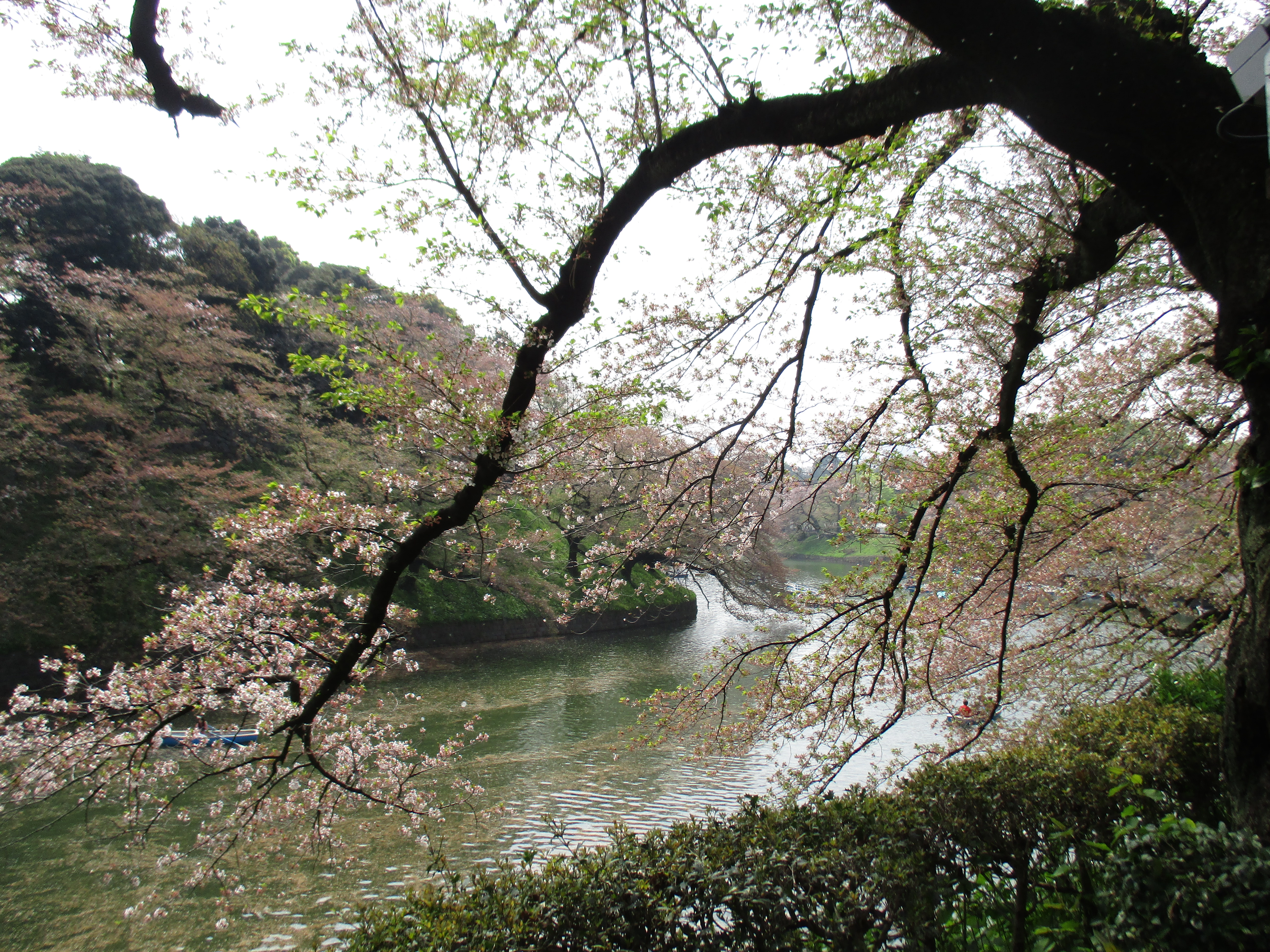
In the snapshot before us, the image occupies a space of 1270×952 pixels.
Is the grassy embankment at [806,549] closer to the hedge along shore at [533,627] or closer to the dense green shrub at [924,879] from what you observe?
the hedge along shore at [533,627]

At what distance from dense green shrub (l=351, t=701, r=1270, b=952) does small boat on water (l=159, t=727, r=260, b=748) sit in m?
3.46

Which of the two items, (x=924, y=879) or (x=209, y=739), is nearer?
(x=924, y=879)

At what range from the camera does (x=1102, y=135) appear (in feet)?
7.09

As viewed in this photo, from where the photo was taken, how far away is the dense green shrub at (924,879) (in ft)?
5.70

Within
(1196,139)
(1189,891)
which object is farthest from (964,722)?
(1196,139)

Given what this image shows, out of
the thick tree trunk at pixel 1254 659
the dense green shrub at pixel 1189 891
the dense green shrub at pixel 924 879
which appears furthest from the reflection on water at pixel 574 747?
the thick tree trunk at pixel 1254 659

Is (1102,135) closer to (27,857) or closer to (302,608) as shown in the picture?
(302,608)

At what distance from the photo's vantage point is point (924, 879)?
227 centimetres

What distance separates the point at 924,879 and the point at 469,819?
6.10 meters

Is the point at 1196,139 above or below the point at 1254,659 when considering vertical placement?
above

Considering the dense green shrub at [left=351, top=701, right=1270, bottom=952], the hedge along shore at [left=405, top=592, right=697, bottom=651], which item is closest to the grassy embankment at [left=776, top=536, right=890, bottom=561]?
the hedge along shore at [left=405, top=592, right=697, bottom=651]

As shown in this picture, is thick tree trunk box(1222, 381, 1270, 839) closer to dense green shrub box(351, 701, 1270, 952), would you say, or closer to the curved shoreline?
dense green shrub box(351, 701, 1270, 952)

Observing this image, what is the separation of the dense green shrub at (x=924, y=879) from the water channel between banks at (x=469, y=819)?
376 mm

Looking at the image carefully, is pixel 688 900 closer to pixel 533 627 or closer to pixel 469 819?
pixel 469 819
